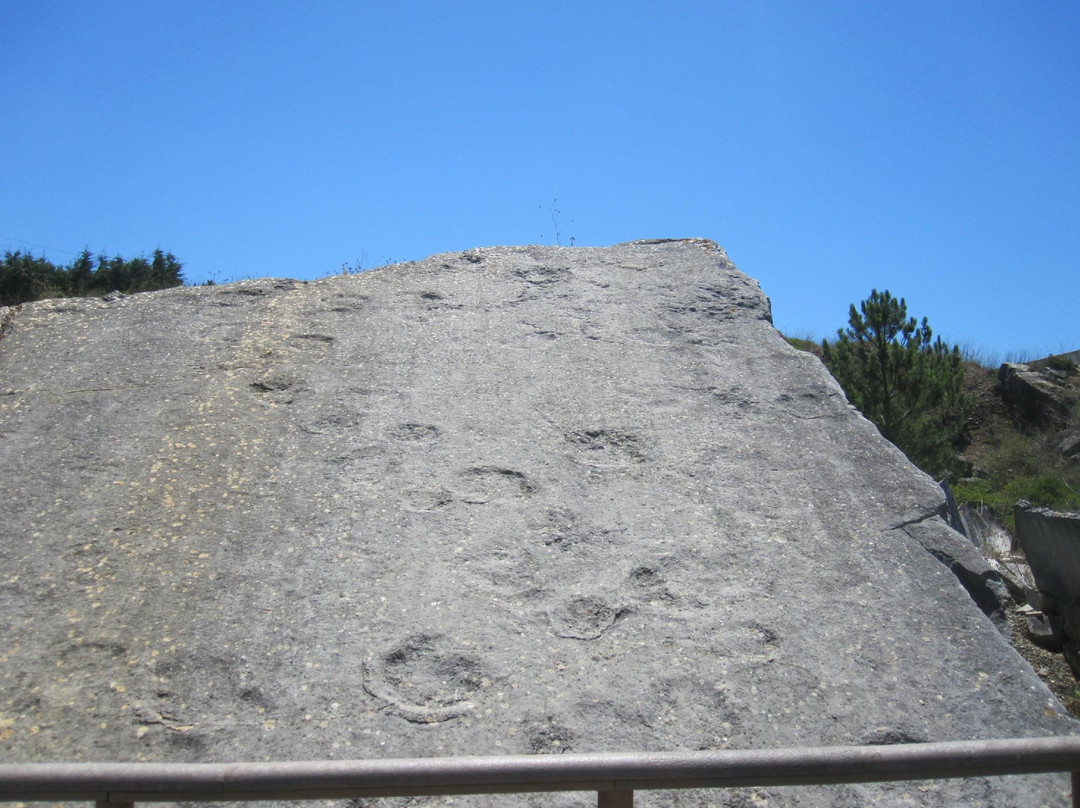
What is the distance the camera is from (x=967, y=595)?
2.62 metres

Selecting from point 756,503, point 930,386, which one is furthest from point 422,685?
point 930,386

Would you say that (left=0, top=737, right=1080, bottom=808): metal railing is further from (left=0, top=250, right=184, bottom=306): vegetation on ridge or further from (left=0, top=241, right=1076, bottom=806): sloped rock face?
(left=0, top=250, right=184, bottom=306): vegetation on ridge

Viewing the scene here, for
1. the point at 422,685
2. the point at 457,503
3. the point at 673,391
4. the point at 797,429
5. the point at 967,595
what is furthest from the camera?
the point at 673,391

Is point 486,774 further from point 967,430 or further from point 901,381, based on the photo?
point 967,430

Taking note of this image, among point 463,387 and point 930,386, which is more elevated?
point 930,386

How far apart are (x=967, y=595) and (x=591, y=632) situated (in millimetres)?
1199

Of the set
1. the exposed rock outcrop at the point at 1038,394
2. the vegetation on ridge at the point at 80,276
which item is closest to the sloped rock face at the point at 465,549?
the vegetation on ridge at the point at 80,276

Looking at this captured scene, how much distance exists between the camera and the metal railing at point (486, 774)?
1.37 m

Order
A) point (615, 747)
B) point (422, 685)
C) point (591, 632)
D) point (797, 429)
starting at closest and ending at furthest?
point (615, 747) < point (422, 685) < point (591, 632) < point (797, 429)

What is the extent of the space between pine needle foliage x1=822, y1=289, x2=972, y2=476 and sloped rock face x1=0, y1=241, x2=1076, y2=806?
230 inches

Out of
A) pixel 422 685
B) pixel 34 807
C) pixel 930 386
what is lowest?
pixel 34 807

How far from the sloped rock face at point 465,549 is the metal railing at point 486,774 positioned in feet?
2.06

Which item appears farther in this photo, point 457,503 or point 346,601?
point 457,503

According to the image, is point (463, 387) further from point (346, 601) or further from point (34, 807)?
point (34, 807)
